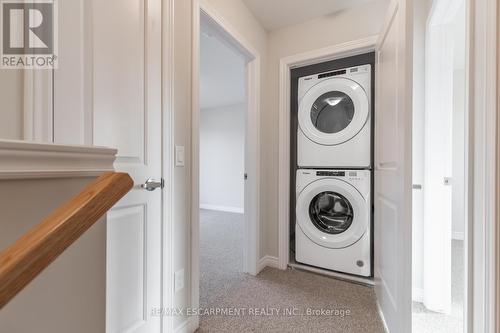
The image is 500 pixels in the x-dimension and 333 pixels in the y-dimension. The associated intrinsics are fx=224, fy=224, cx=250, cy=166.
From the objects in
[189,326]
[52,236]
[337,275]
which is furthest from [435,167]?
[52,236]

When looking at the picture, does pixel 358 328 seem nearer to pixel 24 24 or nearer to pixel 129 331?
pixel 129 331

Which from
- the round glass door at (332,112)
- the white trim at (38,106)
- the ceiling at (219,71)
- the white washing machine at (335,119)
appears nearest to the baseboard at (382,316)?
the white washing machine at (335,119)

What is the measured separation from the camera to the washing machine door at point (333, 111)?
1.89 metres

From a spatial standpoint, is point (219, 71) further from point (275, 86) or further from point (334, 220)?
point (334, 220)

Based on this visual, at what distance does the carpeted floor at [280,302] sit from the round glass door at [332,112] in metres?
1.36

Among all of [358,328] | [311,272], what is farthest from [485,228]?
[311,272]

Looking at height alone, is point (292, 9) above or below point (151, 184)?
above

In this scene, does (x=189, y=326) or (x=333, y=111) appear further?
(x=333, y=111)

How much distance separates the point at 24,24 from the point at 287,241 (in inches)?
86.9

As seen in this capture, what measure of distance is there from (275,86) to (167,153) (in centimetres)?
144

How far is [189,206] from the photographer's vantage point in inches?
53.8

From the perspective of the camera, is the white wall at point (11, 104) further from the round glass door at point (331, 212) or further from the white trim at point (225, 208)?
the white trim at point (225, 208)

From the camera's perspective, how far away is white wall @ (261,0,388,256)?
6.70 ft

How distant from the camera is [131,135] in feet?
3.45
